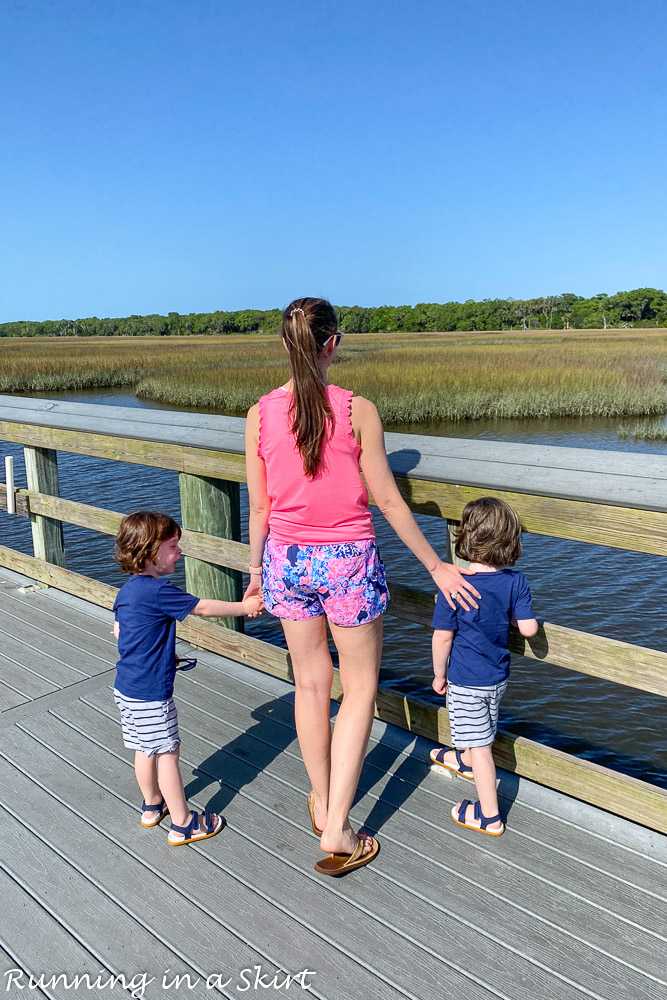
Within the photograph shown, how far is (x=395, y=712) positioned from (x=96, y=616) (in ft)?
6.51

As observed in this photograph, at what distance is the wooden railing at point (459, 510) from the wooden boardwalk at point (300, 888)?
0.36 ft

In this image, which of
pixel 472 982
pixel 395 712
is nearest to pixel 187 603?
pixel 395 712

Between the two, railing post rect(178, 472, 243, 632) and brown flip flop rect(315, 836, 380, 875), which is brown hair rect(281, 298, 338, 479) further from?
railing post rect(178, 472, 243, 632)

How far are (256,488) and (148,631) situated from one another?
1.79 ft

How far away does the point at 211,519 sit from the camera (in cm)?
362

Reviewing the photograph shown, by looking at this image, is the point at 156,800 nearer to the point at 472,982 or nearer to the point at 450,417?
the point at 472,982

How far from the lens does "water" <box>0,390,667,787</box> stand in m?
5.21

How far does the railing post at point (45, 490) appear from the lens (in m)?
4.49

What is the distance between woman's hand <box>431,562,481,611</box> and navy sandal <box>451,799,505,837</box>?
63 cm

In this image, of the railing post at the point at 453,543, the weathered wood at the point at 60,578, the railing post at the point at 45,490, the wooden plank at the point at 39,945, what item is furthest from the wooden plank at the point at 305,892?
the railing post at the point at 45,490

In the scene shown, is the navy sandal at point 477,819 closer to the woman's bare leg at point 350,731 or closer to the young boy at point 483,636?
the young boy at point 483,636

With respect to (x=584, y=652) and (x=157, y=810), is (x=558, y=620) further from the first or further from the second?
(x=157, y=810)

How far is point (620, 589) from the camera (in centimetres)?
732

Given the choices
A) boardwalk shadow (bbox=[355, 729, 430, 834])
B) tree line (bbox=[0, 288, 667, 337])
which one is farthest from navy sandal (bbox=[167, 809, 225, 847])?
tree line (bbox=[0, 288, 667, 337])
